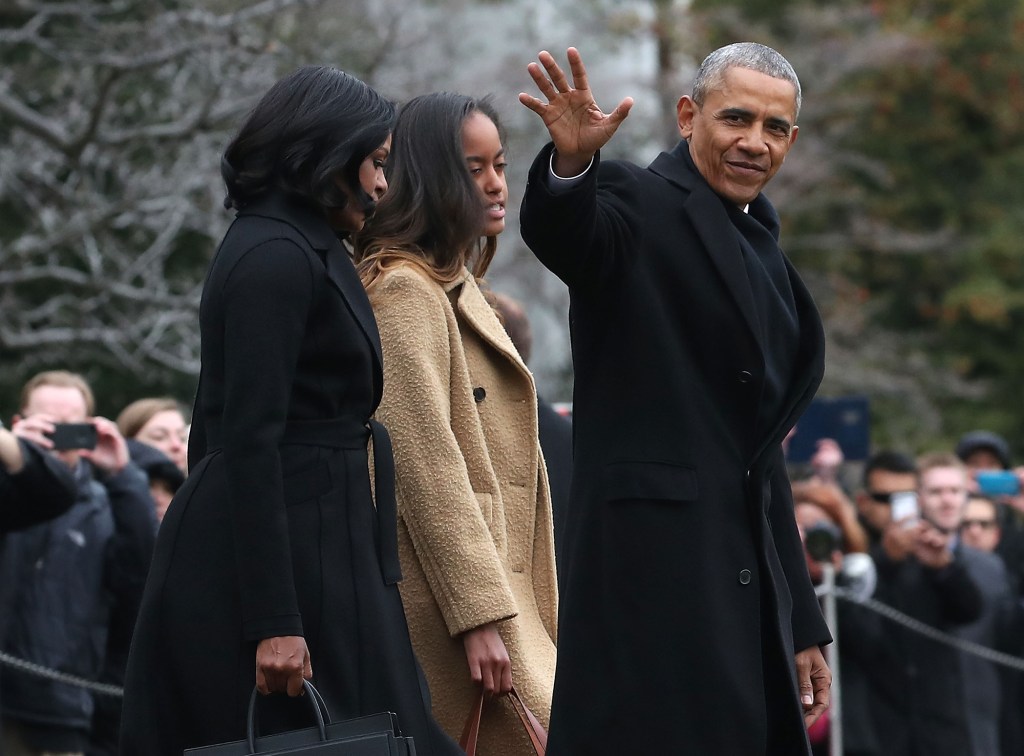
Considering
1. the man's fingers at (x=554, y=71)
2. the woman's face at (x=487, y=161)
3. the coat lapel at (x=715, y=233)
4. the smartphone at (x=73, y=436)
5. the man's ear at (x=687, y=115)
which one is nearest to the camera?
the man's fingers at (x=554, y=71)

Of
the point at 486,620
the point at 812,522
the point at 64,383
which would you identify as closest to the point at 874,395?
the point at 812,522

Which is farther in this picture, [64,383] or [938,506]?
[938,506]

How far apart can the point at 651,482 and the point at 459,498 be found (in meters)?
0.72

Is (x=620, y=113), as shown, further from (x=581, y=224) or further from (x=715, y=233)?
(x=715, y=233)

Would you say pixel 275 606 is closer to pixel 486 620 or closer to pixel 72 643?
pixel 486 620

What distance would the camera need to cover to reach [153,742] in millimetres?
3697

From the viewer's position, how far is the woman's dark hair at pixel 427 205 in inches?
183

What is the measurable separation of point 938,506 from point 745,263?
515 centimetres

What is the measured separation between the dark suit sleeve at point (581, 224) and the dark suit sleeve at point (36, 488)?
201 cm

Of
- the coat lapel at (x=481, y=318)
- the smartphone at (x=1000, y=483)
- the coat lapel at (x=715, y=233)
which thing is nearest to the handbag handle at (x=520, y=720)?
the coat lapel at (x=481, y=318)

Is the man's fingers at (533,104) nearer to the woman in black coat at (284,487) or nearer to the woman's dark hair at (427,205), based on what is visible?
the woman in black coat at (284,487)

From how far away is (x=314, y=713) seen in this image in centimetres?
362

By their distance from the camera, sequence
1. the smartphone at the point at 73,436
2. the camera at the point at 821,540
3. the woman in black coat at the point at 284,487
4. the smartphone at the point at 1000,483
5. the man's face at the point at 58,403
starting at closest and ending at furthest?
the woman in black coat at the point at 284,487, the smartphone at the point at 73,436, the man's face at the point at 58,403, the camera at the point at 821,540, the smartphone at the point at 1000,483

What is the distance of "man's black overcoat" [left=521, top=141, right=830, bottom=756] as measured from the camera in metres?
3.75
